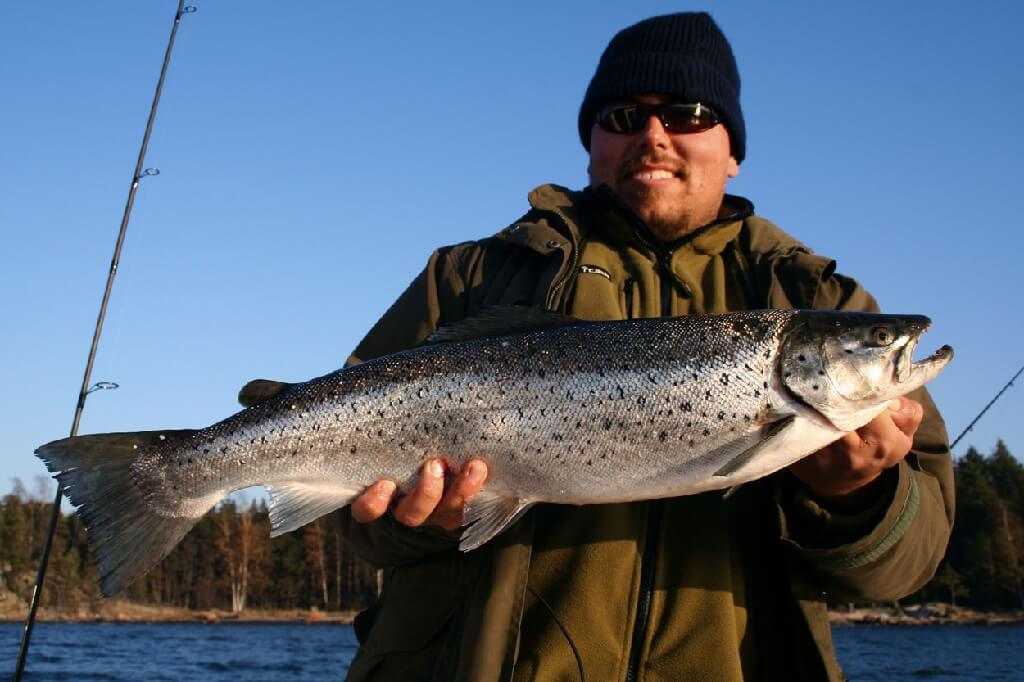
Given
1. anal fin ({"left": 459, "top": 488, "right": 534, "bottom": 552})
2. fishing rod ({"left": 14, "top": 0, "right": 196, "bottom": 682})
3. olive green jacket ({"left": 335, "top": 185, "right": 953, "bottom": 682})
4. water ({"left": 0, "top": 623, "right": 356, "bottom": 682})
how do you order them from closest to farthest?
olive green jacket ({"left": 335, "top": 185, "right": 953, "bottom": 682}) → anal fin ({"left": 459, "top": 488, "right": 534, "bottom": 552}) → fishing rod ({"left": 14, "top": 0, "right": 196, "bottom": 682}) → water ({"left": 0, "top": 623, "right": 356, "bottom": 682})

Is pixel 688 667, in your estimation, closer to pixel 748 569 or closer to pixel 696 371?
pixel 748 569

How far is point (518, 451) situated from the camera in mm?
3939

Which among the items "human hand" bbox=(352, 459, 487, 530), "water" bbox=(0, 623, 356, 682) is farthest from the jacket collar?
"water" bbox=(0, 623, 356, 682)

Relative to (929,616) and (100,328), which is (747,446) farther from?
(929,616)

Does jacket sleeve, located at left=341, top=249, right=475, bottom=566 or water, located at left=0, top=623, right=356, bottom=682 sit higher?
jacket sleeve, located at left=341, top=249, right=475, bottom=566

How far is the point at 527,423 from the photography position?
3.98 meters

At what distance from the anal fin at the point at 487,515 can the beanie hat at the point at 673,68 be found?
231 cm

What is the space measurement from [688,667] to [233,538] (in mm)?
81599

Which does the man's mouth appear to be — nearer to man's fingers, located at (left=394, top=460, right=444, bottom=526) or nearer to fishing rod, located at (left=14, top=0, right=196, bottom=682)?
man's fingers, located at (left=394, top=460, right=444, bottom=526)

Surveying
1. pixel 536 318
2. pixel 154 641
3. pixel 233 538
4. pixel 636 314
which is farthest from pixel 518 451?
pixel 233 538

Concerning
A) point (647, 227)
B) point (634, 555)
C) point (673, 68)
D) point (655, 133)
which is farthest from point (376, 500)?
point (673, 68)

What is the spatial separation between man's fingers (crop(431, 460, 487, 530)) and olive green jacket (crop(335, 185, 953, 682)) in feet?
0.34

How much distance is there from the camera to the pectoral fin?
12.1 ft

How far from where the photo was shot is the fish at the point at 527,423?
3.79 metres
